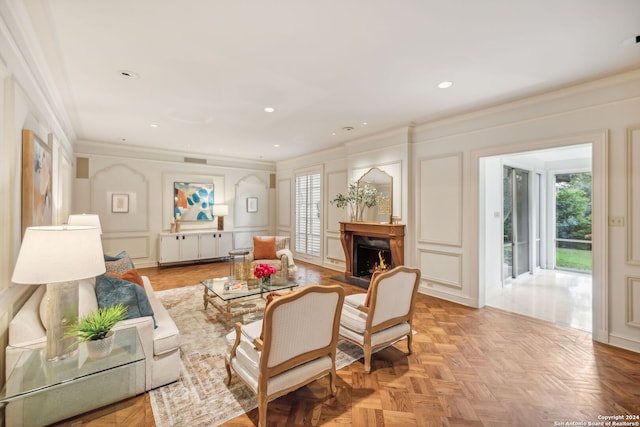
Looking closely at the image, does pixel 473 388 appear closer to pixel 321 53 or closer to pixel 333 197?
pixel 321 53

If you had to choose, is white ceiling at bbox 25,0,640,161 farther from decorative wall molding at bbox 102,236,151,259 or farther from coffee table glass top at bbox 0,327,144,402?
decorative wall molding at bbox 102,236,151,259

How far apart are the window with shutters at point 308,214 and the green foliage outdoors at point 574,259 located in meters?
5.45

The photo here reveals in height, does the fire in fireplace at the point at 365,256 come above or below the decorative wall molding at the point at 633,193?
below

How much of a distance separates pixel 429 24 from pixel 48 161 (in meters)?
3.66

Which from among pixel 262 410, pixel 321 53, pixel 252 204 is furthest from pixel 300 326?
pixel 252 204

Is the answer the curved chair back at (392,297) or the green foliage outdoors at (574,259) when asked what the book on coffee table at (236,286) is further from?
the green foliage outdoors at (574,259)

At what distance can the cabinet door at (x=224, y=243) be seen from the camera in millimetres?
7141

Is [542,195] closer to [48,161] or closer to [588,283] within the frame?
[588,283]

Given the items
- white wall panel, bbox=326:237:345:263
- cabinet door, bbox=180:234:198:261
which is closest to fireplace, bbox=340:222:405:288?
white wall panel, bbox=326:237:345:263

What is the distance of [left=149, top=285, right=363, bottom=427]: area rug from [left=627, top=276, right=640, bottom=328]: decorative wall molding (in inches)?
109

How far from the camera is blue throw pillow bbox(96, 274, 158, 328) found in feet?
7.11

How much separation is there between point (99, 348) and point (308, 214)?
5.76 m

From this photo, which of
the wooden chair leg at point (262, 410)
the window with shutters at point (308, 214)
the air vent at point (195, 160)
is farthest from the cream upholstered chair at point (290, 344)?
the air vent at point (195, 160)

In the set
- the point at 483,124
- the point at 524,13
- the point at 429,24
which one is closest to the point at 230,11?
the point at 429,24
